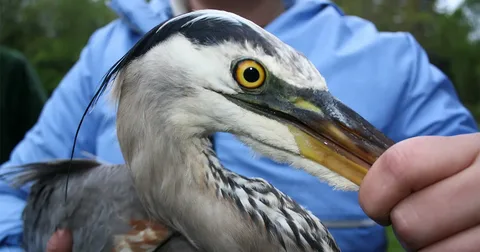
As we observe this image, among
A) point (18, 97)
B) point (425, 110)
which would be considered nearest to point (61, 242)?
point (425, 110)

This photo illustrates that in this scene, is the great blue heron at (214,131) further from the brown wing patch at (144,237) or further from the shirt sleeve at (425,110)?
the shirt sleeve at (425,110)

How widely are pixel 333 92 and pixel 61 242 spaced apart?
45 centimetres

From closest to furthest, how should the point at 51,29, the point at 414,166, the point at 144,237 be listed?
the point at 414,166 → the point at 144,237 → the point at 51,29

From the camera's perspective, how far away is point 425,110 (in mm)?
910

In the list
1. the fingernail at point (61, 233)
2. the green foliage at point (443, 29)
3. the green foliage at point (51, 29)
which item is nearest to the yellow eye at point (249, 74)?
the fingernail at point (61, 233)

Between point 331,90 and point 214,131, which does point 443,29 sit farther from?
point 214,131

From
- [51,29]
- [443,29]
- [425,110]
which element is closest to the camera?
[425,110]

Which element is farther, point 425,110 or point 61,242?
point 425,110

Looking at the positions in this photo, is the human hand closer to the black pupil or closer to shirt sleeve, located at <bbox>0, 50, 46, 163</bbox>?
the black pupil

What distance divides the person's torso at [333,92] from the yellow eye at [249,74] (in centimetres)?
26

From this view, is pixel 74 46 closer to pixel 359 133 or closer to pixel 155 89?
pixel 155 89

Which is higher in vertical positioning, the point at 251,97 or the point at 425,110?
the point at 251,97

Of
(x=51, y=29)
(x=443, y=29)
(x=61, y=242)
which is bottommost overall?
(x=443, y=29)

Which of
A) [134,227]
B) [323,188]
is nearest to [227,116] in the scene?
[134,227]
